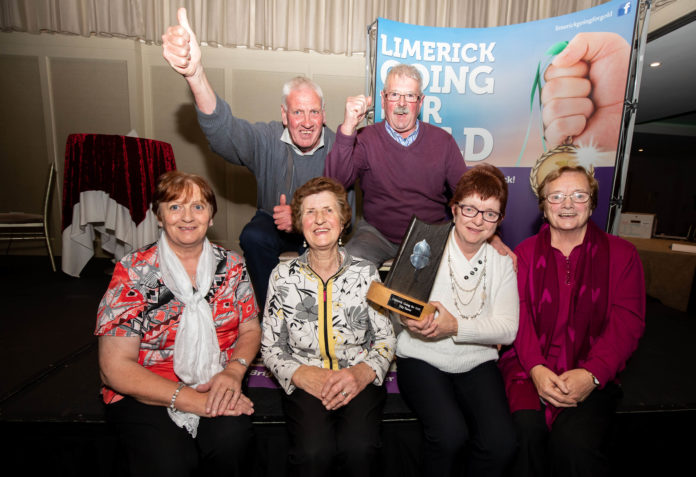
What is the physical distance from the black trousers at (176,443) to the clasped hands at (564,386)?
41.7 inches

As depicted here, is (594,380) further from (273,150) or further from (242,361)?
(273,150)

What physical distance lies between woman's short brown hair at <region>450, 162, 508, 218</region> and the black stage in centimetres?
94

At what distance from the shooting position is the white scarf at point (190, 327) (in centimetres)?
129

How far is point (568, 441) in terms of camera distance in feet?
4.03

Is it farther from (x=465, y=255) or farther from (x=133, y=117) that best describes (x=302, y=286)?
(x=133, y=117)

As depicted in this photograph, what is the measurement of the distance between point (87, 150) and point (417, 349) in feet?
10.7

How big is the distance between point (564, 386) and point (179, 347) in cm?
138

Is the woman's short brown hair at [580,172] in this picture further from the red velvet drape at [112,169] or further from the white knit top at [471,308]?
the red velvet drape at [112,169]

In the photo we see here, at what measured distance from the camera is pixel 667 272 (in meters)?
3.19

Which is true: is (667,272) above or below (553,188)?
below

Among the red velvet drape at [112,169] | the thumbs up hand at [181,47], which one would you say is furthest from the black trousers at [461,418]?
the red velvet drape at [112,169]

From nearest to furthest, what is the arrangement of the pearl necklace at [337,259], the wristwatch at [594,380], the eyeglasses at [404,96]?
the wristwatch at [594,380] < the pearl necklace at [337,259] < the eyeglasses at [404,96]

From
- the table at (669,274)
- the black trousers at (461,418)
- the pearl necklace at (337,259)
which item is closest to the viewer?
the black trousers at (461,418)

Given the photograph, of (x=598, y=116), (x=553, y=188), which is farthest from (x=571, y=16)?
(x=553, y=188)
